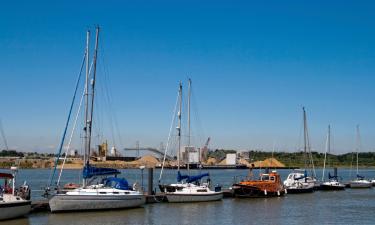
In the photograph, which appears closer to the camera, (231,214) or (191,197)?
(231,214)

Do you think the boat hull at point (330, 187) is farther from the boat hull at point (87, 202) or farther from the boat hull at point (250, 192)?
the boat hull at point (87, 202)

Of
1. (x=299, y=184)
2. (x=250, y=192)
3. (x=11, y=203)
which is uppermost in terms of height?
(x=11, y=203)

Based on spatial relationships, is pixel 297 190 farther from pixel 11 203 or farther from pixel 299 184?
pixel 11 203

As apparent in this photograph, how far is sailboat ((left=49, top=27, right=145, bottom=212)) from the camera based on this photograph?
135 ft

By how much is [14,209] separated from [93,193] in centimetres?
737

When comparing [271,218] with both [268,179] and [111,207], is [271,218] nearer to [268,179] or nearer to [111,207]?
[111,207]

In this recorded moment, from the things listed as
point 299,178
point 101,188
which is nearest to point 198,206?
point 101,188

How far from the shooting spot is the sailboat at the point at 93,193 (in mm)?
41000

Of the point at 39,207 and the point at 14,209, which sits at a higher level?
the point at 14,209

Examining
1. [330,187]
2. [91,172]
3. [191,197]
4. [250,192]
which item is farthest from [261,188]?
[91,172]

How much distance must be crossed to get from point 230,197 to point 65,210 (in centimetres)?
2177

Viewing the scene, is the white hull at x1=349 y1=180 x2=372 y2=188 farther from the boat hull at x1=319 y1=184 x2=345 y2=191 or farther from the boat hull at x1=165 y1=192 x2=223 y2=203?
the boat hull at x1=165 y1=192 x2=223 y2=203

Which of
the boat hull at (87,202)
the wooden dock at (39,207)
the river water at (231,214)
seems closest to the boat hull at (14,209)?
the river water at (231,214)

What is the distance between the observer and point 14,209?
119 feet
